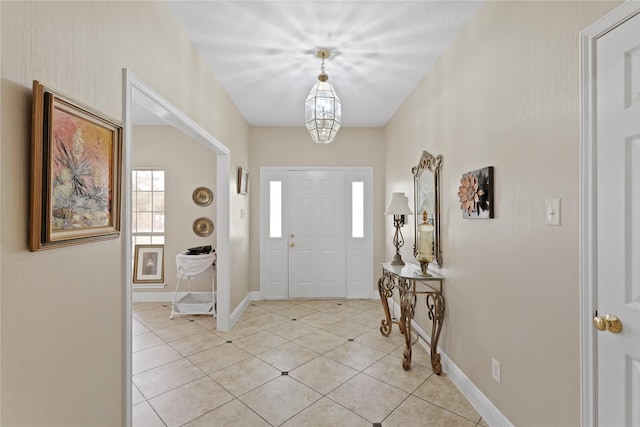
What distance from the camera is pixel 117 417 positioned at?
1508 mm

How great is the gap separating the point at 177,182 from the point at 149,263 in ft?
4.53

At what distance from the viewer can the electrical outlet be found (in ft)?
6.17

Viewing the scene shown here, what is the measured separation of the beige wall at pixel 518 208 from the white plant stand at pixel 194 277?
297cm

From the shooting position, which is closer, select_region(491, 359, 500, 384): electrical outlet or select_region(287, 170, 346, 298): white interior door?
select_region(491, 359, 500, 384): electrical outlet

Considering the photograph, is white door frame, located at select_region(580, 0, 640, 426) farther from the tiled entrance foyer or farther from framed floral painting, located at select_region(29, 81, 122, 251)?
framed floral painting, located at select_region(29, 81, 122, 251)

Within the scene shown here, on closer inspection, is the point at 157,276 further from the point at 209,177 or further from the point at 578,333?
the point at 578,333

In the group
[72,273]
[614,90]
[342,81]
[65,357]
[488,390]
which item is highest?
[342,81]

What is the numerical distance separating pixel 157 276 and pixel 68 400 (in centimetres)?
395

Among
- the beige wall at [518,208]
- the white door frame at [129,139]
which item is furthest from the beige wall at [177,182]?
the beige wall at [518,208]

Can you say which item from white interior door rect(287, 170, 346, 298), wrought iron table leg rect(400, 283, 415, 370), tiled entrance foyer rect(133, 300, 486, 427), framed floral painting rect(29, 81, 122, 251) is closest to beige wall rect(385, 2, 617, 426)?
wrought iron table leg rect(400, 283, 415, 370)

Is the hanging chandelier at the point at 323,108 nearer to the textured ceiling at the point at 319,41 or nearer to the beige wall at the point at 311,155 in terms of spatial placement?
the textured ceiling at the point at 319,41

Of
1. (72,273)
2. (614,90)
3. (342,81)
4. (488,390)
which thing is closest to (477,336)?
(488,390)

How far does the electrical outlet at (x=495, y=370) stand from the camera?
1.88m

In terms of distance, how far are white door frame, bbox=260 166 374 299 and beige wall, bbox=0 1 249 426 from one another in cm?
301
